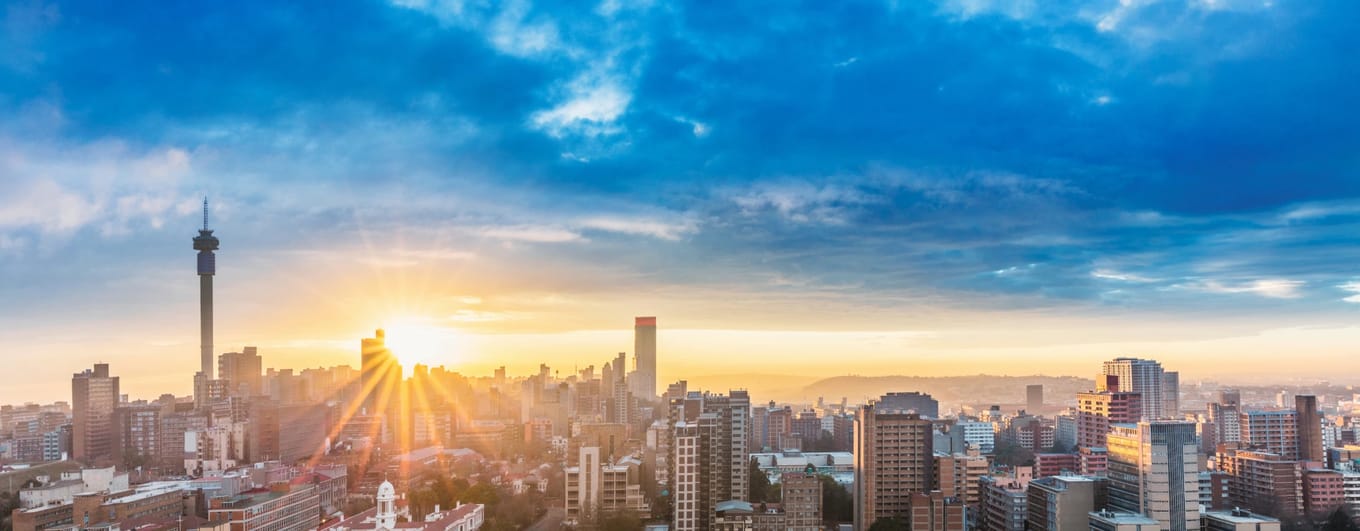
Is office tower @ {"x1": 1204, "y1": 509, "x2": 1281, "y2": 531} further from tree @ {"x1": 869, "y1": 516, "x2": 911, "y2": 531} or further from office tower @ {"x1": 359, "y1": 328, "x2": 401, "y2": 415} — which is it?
office tower @ {"x1": 359, "y1": 328, "x2": 401, "y2": 415}

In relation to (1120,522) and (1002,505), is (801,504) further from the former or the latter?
(1120,522)

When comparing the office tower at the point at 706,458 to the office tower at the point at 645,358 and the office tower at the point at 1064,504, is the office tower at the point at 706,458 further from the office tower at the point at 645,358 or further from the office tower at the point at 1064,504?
the office tower at the point at 645,358

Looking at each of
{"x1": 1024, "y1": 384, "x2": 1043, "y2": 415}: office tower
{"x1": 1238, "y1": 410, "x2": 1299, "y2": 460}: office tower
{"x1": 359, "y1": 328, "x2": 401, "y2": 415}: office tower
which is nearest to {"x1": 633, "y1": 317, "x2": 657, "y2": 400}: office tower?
{"x1": 359, "y1": 328, "x2": 401, "y2": 415}: office tower

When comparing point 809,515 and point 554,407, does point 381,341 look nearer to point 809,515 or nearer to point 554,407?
point 554,407

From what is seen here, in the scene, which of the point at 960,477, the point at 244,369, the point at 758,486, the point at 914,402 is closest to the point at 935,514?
the point at 960,477

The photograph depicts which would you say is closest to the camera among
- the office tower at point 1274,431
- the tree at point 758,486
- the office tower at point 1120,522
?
the office tower at point 1120,522

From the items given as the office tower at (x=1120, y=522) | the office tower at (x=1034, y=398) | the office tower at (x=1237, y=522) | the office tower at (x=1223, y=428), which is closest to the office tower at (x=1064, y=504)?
the office tower at (x=1120, y=522)
